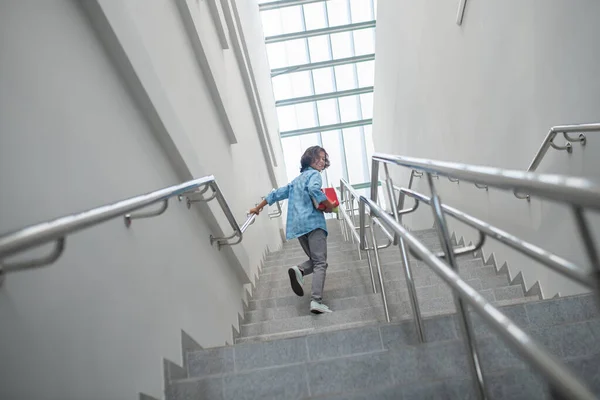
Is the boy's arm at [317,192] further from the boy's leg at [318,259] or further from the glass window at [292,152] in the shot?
the glass window at [292,152]

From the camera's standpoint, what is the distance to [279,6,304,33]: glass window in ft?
46.2

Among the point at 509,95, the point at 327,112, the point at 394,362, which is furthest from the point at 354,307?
the point at 327,112

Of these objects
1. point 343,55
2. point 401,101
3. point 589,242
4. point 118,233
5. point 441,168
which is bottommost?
point 343,55

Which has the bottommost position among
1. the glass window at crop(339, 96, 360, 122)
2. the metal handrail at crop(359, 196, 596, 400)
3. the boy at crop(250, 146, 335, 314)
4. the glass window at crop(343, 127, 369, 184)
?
the glass window at crop(343, 127, 369, 184)

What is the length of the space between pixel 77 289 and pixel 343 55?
44.9 ft

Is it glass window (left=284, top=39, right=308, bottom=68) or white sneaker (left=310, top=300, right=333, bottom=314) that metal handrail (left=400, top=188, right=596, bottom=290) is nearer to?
white sneaker (left=310, top=300, right=333, bottom=314)

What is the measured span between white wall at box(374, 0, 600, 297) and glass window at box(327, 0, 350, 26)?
26.3 feet

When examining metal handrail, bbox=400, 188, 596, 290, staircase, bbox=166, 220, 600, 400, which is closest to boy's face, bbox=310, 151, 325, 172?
staircase, bbox=166, 220, 600, 400

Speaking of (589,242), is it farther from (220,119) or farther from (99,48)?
(220,119)

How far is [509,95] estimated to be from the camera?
147 inches

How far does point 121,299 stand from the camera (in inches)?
79.6

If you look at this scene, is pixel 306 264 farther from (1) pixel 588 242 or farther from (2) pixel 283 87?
(2) pixel 283 87

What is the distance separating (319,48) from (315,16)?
852 mm

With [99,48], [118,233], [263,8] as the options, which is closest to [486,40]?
[99,48]
